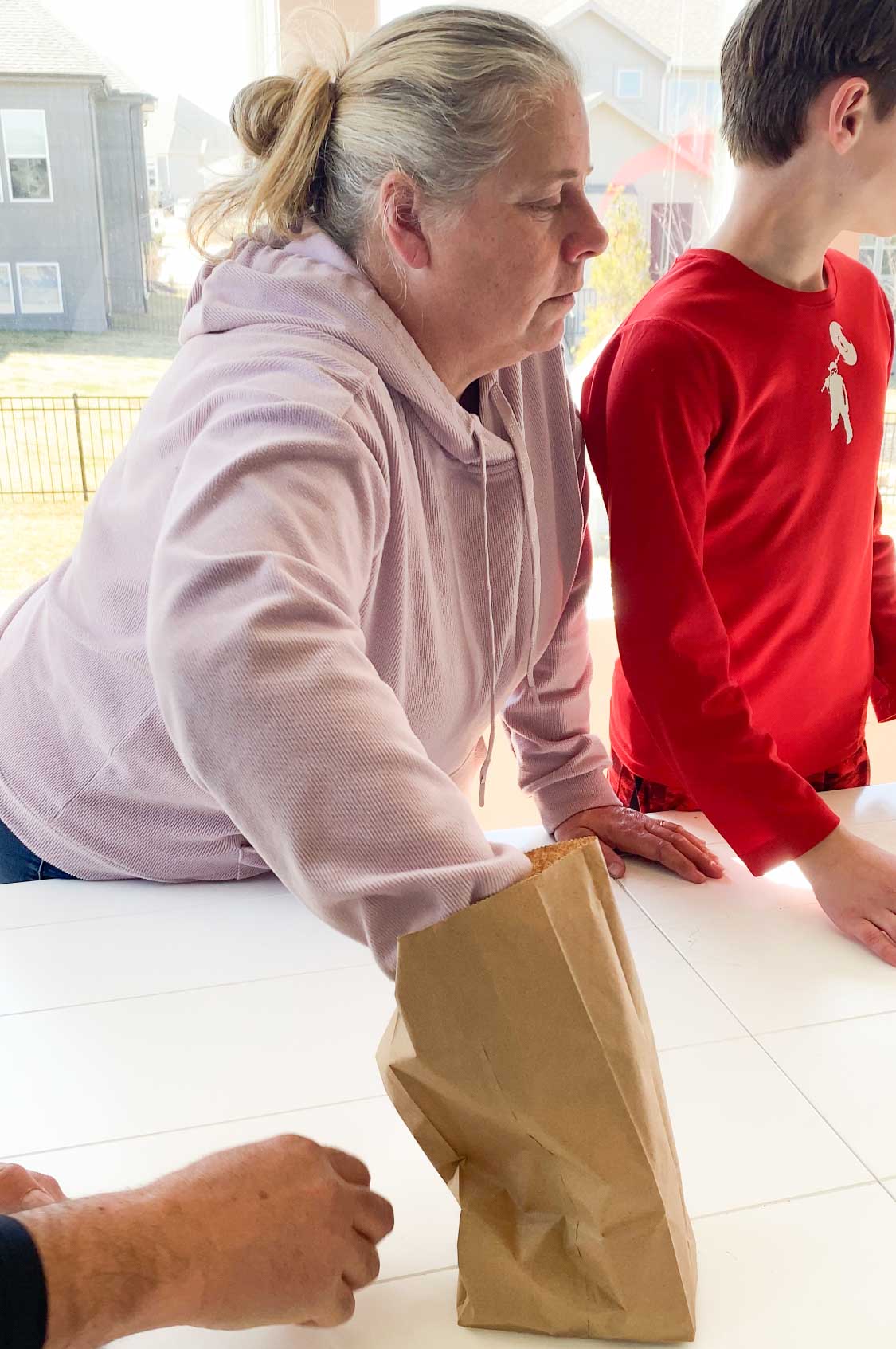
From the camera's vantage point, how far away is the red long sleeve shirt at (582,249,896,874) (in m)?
1.04

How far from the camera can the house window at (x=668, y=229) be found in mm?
2600

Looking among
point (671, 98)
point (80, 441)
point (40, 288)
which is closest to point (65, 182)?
point (40, 288)

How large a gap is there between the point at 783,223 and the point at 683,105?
1.64 metres

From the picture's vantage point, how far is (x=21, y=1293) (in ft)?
1.63

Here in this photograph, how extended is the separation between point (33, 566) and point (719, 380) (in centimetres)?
204

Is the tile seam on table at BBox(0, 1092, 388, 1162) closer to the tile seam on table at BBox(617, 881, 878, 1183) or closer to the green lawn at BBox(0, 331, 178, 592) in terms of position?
the tile seam on table at BBox(617, 881, 878, 1183)

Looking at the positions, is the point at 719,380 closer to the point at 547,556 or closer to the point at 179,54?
the point at 547,556

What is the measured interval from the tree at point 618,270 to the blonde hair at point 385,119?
5.67ft

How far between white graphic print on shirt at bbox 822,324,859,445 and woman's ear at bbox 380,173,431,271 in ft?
1.61

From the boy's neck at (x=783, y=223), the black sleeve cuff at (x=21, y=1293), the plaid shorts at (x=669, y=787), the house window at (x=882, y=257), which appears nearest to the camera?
the black sleeve cuff at (x=21, y=1293)

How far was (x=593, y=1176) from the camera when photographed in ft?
1.98

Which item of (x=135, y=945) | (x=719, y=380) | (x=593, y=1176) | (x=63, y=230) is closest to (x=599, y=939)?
(x=593, y=1176)

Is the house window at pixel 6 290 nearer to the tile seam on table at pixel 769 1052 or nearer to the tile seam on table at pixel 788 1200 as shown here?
the tile seam on table at pixel 769 1052

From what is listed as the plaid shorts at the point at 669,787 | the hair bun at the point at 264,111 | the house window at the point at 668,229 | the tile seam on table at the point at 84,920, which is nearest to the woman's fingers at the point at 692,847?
the plaid shorts at the point at 669,787
